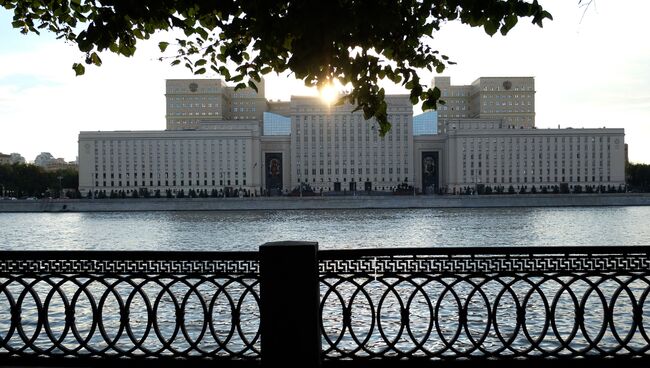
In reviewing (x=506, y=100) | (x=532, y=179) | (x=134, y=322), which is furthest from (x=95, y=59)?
(x=506, y=100)

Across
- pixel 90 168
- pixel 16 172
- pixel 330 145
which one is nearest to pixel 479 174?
pixel 330 145

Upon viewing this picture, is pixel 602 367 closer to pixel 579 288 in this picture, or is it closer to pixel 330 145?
pixel 579 288

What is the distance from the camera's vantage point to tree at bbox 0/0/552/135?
5.03 metres

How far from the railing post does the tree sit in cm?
159

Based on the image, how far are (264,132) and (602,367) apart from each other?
149 metres

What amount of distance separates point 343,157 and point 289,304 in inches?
5119

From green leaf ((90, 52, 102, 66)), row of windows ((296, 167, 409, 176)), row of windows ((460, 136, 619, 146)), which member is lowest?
green leaf ((90, 52, 102, 66))

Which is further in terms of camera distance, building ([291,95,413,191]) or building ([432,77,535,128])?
building ([432,77,535,128])

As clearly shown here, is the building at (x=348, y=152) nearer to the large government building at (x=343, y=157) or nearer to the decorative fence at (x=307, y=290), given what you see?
the large government building at (x=343, y=157)

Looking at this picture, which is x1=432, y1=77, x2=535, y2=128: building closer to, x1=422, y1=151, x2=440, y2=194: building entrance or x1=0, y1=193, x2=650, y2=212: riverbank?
x1=422, y1=151, x2=440, y2=194: building entrance

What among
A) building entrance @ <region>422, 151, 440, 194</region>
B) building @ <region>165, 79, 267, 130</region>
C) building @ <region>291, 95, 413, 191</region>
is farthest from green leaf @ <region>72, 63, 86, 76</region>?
building @ <region>165, 79, 267, 130</region>

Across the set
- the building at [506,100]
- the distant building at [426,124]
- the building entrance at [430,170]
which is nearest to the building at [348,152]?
the building entrance at [430,170]

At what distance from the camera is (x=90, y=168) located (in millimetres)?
131250

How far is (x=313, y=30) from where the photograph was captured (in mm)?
4926
